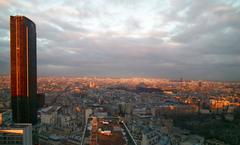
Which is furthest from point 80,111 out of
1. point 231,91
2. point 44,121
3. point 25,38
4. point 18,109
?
point 231,91

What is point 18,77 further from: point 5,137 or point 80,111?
point 5,137

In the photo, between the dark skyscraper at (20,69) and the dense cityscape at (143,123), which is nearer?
the dense cityscape at (143,123)

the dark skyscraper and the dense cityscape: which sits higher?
the dark skyscraper

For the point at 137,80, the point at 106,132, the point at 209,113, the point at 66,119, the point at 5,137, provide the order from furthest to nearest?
the point at 137,80 < the point at 209,113 < the point at 66,119 < the point at 106,132 < the point at 5,137

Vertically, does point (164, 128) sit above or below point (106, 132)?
below

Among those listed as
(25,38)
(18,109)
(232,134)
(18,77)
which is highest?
(25,38)

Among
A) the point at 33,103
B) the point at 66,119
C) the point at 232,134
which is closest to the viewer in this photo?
the point at 232,134

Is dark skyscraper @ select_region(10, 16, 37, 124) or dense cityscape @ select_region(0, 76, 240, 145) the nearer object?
dense cityscape @ select_region(0, 76, 240, 145)

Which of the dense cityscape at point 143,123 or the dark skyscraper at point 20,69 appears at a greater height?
the dark skyscraper at point 20,69

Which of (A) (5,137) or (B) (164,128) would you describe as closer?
(A) (5,137)

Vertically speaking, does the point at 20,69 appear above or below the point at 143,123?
above
